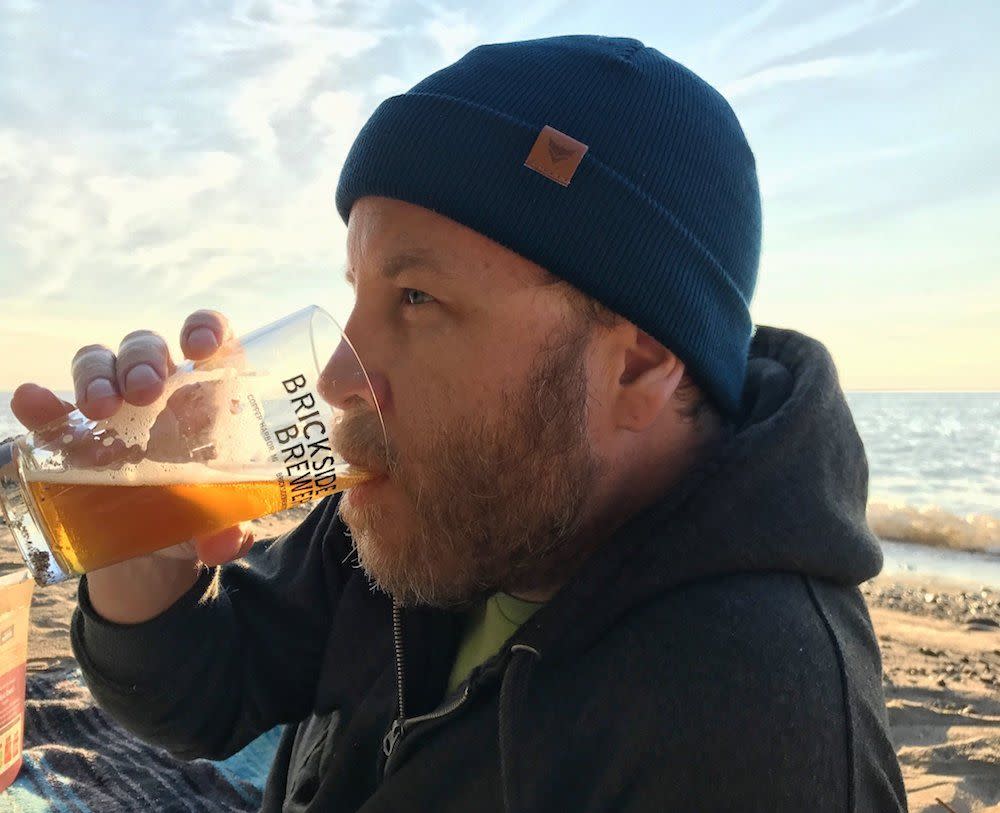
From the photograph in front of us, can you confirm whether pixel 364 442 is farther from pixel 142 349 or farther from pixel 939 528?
pixel 939 528

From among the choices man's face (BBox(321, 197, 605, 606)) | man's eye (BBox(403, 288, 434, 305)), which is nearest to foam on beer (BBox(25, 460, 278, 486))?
man's face (BBox(321, 197, 605, 606))

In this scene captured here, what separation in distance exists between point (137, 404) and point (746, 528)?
0.98m

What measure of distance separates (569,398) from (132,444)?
2.38 feet

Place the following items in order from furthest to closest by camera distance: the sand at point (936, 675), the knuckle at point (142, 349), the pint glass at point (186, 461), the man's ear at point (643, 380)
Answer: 1. the sand at point (936, 675)
2. the man's ear at point (643, 380)
3. the knuckle at point (142, 349)
4. the pint glass at point (186, 461)

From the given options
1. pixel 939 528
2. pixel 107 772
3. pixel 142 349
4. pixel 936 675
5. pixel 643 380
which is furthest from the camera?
pixel 939 528

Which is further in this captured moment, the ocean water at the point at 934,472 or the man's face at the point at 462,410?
the ocean water at the point at 934,472

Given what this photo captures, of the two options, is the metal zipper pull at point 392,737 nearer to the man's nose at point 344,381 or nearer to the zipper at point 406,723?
the zipper at point 406,723

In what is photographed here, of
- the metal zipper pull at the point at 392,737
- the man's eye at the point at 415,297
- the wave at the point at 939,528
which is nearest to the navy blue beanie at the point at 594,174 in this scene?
the man's eye at the point at 415,297

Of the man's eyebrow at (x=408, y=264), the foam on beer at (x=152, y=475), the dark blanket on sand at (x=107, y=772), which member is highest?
the man's eyebrow at (x=408, y=264)

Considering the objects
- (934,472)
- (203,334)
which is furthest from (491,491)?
(934,472)

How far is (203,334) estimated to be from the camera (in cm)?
132

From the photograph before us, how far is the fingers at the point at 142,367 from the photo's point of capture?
3.98 feet

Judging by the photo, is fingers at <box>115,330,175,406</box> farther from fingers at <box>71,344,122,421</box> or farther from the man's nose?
the man's nose

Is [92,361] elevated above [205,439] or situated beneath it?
elevated above
